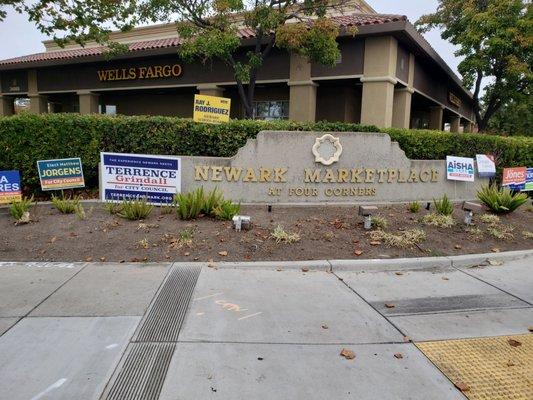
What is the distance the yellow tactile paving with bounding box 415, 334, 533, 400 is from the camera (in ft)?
9.77

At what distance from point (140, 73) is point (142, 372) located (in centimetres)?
1558

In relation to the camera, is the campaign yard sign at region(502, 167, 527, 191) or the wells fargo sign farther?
the wells fargo sign

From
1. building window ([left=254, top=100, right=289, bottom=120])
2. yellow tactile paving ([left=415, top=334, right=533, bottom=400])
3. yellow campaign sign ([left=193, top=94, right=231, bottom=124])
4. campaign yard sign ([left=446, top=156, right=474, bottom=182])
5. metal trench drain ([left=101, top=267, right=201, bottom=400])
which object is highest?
building window ([left=254, top=100, right=289, bottom=120])

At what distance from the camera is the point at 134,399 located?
2740 millimetres

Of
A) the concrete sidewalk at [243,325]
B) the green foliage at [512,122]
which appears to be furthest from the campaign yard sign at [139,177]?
the green foliage at [512,122]

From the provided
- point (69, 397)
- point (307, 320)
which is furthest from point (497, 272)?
point (69, 397)

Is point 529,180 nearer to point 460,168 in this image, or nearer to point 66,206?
point 460,168

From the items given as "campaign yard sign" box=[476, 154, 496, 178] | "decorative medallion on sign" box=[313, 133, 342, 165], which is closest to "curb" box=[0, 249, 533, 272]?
"decorative medallion on sign" box=[313, 133, 342, 165]

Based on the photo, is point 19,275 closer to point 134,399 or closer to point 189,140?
point 134,399

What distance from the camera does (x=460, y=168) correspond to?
9.73m

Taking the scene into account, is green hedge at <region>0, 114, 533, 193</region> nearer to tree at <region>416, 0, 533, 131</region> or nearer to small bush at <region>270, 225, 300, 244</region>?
small bush at <region>270, 225, 300, 244</region>

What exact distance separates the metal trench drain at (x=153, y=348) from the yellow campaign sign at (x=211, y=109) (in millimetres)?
4530

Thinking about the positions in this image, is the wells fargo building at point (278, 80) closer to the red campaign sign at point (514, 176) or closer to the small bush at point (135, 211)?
the red campaign sign at point (514, 176)

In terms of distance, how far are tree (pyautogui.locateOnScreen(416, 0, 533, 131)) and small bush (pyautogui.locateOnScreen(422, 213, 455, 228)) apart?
Answer: 37.6ft
